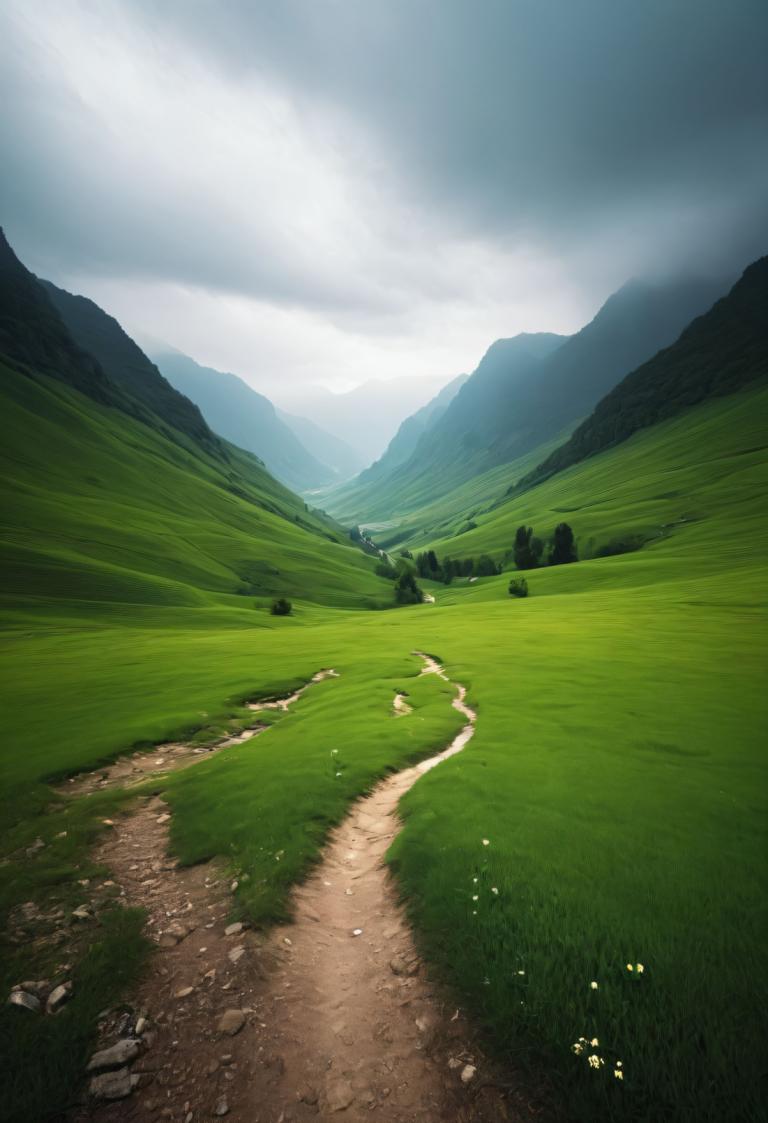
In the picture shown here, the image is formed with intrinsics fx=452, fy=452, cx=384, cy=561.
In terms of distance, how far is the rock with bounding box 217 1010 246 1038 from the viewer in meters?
8.52

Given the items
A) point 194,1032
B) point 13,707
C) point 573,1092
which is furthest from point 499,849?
point 13,707

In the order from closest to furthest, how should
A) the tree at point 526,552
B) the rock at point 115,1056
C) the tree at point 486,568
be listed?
the rock at point 115,1056
the tree at point 526,552
the tree at point 486,568

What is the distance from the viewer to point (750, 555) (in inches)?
4003

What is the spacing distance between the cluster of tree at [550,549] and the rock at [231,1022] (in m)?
165

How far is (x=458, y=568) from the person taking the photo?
630ft

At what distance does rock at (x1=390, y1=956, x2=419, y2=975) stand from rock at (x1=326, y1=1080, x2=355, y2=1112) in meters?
2.64

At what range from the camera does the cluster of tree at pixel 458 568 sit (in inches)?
7219

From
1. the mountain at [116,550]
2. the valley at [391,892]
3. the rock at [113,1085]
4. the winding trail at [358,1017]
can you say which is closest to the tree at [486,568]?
the mountain at [116,550]

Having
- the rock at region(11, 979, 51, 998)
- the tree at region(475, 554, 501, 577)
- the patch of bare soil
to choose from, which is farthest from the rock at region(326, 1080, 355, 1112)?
the tree at region(475, 554, 501, 577)

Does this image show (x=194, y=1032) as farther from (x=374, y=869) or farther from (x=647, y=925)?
(x=647, y=925)

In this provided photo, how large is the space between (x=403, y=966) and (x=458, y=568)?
184435 millimetres

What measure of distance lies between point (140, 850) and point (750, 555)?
413 feet

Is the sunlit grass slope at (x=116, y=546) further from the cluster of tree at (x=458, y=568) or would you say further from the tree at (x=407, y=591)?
the cluster of tree at (x=458, y=568)

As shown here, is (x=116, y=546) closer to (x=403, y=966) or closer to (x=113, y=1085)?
(x=113, y=1085)
